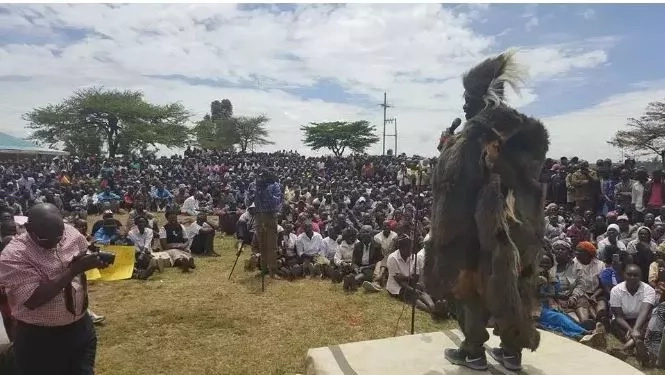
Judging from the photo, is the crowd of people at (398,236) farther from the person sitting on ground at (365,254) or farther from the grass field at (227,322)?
the grass field at (227,322)

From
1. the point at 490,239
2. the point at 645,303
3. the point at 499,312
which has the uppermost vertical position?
the point at 490,239

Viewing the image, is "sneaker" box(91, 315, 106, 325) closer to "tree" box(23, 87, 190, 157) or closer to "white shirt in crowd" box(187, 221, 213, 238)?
"white shirt in crowd" box(187, 221, 213, 238)

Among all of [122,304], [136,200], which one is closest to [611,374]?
[122,304]

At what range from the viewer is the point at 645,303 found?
6.11 m

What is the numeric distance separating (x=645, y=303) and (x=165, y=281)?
24.5ft

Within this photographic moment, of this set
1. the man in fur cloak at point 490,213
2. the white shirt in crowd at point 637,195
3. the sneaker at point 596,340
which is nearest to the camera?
the man in fur cloak at point 490,213

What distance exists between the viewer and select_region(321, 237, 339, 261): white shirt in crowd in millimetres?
10344

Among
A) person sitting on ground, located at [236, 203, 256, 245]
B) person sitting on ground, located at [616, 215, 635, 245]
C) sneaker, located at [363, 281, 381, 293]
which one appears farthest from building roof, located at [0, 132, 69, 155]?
person sitting on ground, located at [616, 215, 635, 245]

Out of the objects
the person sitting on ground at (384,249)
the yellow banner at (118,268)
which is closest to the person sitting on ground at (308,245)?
the person sitting on ground at (384,249)

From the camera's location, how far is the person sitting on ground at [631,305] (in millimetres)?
6074

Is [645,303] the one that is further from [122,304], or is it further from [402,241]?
[122,304]

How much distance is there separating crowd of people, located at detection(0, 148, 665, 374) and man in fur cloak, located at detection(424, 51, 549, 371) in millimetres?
360

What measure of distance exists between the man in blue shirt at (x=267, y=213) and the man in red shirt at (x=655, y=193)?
7.41m

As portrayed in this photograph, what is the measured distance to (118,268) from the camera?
370 inches
